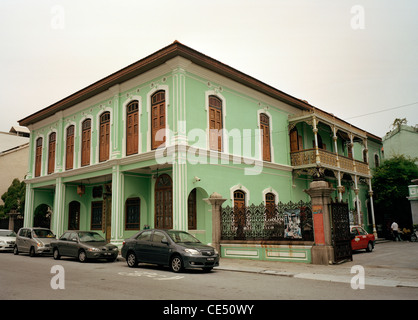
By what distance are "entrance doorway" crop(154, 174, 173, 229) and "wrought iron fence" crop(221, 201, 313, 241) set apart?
11.1 feet

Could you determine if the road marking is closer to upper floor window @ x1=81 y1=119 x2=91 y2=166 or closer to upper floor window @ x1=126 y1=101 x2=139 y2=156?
upper floor window @ x1=126 y1=101 x2=139 y2=156

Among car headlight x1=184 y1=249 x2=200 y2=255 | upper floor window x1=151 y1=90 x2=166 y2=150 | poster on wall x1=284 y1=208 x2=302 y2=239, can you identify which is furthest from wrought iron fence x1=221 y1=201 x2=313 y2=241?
upper floor window x1=151 y1=90 x2=166 y2=150

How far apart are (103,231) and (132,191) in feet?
16.0

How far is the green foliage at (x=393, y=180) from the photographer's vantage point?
98.3 ft

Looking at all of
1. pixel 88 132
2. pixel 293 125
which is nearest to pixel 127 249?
pixel 88 132

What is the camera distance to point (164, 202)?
63.3ft

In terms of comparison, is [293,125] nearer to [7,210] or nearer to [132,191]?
[132,191]

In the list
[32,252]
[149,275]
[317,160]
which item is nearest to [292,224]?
[149,275]

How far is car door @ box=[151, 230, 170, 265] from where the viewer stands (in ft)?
40.8

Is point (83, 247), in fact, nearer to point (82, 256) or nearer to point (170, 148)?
point (82, 256)

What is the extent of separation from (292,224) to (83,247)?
28.6 feet

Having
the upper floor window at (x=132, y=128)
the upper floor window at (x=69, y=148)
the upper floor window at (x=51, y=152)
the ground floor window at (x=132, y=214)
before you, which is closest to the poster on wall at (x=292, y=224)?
the upper floor window at (x=132, y=128)

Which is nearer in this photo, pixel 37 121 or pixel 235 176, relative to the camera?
pixel 235 176
